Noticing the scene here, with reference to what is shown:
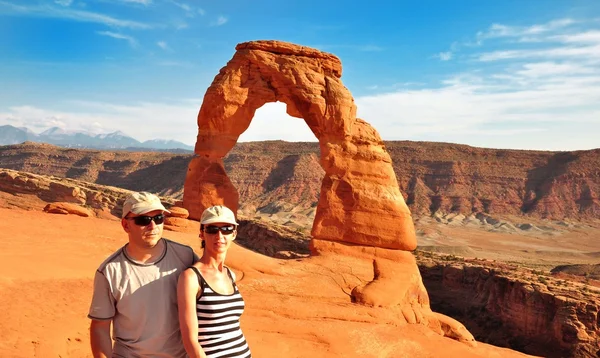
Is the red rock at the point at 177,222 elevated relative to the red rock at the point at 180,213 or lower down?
lower down

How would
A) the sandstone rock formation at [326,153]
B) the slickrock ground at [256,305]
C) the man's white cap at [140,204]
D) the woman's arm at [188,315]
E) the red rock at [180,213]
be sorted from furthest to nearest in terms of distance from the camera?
the red rock at [180,213]
the sandstone rock formation at [326,153]
the slickrock ground at [256,305]
the man's white cap at [140,204]
the woman's arm at [188,315]

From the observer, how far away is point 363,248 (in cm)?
1658

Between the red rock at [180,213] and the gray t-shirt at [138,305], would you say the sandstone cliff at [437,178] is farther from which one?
the gray t-shirt at [138,305]

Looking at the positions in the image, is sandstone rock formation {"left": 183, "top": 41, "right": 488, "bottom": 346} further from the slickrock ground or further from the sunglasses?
the sunglasses

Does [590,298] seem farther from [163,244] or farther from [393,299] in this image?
[163,244]

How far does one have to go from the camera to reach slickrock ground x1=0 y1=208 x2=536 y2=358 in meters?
8.43

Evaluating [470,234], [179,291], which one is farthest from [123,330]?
[470,234]

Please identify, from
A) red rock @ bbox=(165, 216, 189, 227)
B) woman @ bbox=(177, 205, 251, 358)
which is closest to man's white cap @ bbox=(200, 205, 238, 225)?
woman @ bbox=(177, 205, 251, 358)

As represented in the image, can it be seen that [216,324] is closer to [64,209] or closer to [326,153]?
[326,153]

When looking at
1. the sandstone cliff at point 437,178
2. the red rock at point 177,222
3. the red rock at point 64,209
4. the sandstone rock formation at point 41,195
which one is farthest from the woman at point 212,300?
the sandstone cliff at point 437,178

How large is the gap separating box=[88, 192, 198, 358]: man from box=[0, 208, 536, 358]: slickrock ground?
4.23 m

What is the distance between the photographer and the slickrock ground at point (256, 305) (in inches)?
332

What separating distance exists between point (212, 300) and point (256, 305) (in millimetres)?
8720

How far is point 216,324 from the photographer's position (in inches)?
152
